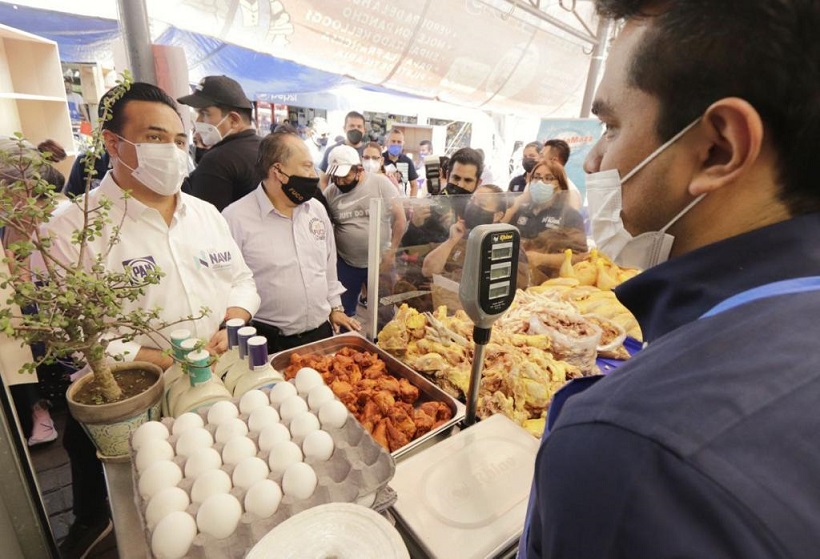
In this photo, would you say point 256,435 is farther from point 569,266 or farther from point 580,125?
point 580,125

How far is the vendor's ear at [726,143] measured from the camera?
21.3 inches

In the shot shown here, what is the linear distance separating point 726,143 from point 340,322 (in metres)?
2.18

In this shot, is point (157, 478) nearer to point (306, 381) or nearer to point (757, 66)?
point (306, 381)

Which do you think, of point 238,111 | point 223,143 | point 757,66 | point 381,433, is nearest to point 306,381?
point 381,433

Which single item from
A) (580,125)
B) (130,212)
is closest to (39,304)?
(130,212)

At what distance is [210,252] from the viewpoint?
1.87 m

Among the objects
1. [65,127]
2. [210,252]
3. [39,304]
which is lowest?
[210,252]

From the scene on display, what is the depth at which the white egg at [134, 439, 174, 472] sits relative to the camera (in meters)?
0.88

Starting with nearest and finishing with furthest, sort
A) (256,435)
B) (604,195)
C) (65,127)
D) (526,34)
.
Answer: (604,195)
(256,435)
(65,127)
(526,34)

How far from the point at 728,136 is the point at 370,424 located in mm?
1177

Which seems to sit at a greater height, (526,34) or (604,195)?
(526,34)

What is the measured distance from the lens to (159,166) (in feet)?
5.58

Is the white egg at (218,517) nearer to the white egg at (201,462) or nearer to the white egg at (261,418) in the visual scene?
the white egg at (201,462)

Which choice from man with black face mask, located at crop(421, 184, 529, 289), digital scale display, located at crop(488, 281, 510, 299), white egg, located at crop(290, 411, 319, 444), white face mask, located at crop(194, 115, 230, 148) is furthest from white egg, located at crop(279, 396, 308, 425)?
white face mask, located at crop(194, 115, 230, 148)
